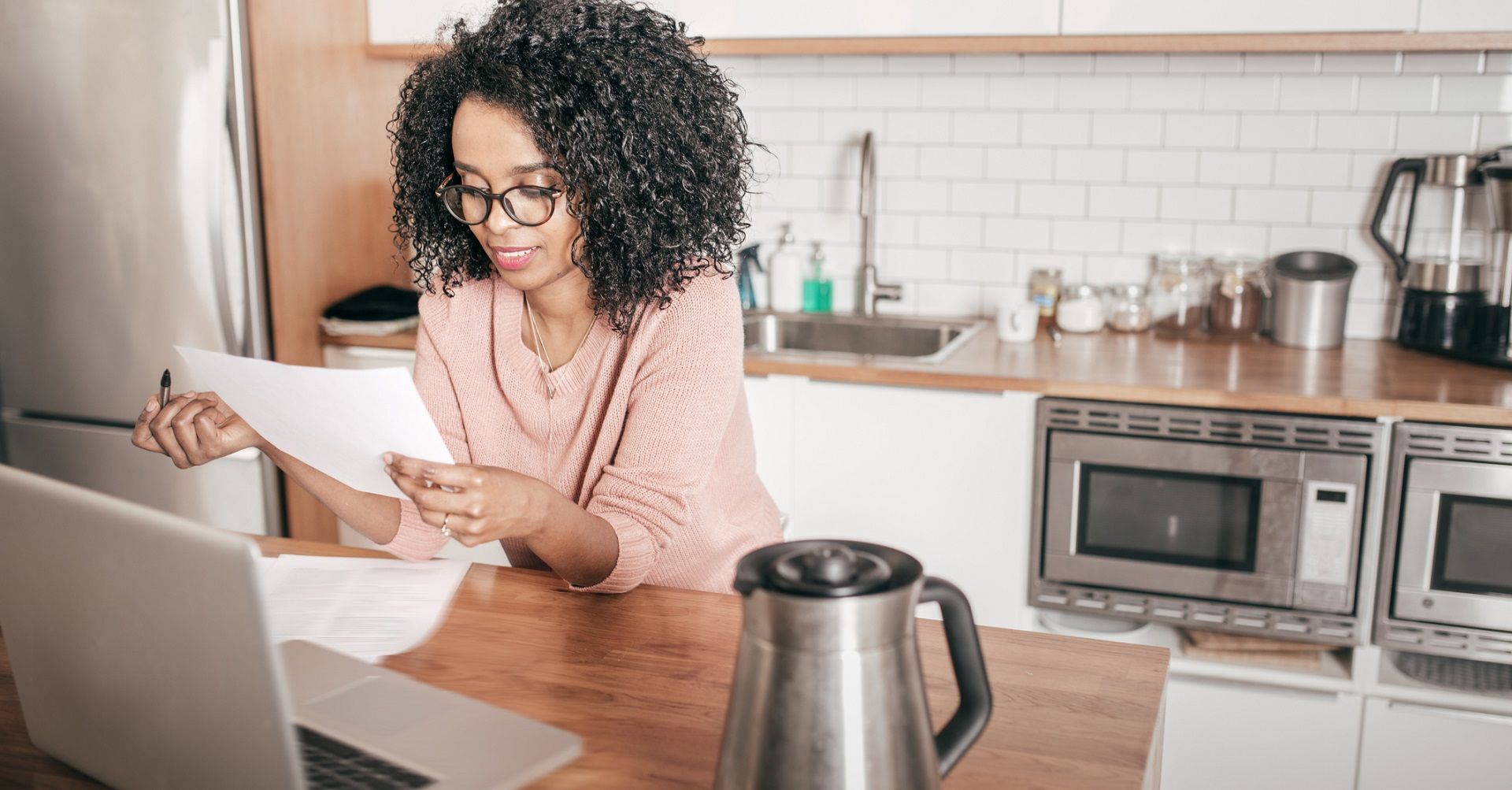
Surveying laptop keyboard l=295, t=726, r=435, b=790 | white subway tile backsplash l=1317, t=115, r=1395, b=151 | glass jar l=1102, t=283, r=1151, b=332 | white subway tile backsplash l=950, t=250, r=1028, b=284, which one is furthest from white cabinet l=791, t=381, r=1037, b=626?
laptop keyboard l=295, t=726, r=435, b=790

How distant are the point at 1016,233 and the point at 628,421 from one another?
5.61 ft

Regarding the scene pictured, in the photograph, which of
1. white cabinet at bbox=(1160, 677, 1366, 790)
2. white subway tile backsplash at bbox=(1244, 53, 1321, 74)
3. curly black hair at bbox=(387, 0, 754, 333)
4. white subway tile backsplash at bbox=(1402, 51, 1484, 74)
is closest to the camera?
curly black hair at bbox=(387, 0, 754, 333)

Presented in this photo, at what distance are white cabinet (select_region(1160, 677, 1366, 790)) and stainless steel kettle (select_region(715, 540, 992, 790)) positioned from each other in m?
1.76

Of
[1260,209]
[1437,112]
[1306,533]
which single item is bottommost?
[1306,533]

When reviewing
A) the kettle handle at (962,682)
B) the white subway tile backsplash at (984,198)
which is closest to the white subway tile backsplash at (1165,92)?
the white subway tile backsplash at (984,198)

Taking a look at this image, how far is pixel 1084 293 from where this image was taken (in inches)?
110

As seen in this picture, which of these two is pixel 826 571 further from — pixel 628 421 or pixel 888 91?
pixel 888 91

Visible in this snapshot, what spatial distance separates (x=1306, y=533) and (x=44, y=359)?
282cm

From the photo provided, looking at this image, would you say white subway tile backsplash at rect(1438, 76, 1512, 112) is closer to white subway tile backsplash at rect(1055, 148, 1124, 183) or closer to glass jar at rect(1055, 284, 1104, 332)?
white subway tile backsplash at rect(1055, 148, 1124, 183)

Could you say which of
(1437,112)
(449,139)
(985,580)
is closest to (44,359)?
(449,139)

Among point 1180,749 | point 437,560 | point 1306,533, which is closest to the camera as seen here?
point 437,560

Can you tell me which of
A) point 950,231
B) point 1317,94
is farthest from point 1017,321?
point 1317,94

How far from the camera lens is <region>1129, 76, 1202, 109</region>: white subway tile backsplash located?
274 centimetres

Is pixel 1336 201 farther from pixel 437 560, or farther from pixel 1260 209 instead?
pixel 437 560
